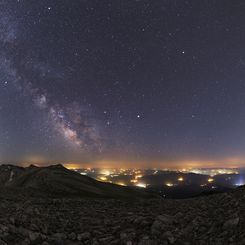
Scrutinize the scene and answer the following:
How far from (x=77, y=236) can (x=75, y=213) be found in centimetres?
384

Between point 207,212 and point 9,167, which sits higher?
point 9,167

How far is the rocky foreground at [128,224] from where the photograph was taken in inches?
559

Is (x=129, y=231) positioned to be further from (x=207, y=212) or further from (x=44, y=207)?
(x=44, y=207)

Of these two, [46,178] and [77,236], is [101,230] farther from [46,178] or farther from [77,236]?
[46,178]

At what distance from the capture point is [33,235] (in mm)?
14500

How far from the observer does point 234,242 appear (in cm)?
1273

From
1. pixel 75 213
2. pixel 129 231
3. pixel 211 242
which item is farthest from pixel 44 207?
pixel 211 242

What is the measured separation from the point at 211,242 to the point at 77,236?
6307mm

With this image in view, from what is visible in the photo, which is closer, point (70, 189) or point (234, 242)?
point (234, 242)

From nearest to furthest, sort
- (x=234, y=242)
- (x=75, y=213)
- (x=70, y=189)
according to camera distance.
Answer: (x=234, y=242) < (x=75, y=213) < (x=70, y=189)

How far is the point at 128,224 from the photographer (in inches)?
651

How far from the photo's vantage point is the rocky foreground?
14195 mm

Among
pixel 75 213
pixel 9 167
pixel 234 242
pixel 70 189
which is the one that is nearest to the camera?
pixel 234 242

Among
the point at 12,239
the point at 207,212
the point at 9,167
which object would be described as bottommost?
the point at 12,239
